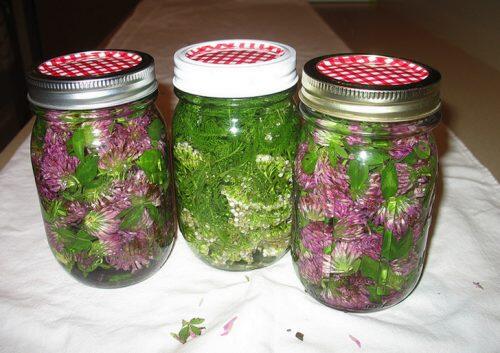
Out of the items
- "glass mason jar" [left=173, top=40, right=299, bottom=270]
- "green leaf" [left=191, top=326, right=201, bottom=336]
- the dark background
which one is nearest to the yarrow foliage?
"glass mason jar" [left=173, top=40, right=299, bottom=270]

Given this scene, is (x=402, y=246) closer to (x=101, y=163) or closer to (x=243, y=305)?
(x=243, y=305)

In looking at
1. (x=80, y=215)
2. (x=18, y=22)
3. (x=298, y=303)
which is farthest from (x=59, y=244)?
(x=18, y=22)

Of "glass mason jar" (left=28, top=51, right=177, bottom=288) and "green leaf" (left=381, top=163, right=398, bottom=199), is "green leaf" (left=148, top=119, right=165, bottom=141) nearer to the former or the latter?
"glass mason jar" (left=28, top=51, right=177, bottom=288)

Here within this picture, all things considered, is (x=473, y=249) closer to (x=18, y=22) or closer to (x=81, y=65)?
(x=81, y=65)

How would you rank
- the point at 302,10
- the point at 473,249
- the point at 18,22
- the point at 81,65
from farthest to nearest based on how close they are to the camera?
the point at 302,10
the point at 18,22
the point at 473,249
the point at 81,65

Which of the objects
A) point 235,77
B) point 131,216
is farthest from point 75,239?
point 235,77

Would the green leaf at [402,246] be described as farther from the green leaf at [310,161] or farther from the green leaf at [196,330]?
the green leaf at [196,330]
